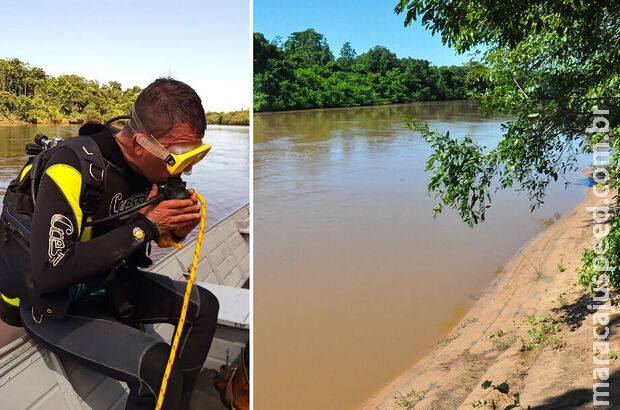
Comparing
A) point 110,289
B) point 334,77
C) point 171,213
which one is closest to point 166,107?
point 171,213

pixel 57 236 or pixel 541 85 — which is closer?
pixel 57 236

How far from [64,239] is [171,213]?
8.8 inches

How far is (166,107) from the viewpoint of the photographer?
1021 millimetres

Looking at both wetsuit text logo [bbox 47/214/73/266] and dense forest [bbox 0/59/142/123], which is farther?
dense forest [bbox 0/59/142/123]

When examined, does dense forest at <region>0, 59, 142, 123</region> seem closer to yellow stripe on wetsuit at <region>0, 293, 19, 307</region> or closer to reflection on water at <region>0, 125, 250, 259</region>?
reflection on water at <region>0, 125, 250, 259</region>

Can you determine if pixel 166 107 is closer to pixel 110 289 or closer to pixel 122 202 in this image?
pixel 122 202

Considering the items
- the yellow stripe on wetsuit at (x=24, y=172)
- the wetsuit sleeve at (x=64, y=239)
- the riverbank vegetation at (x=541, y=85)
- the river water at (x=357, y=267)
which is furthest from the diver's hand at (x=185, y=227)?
the river water at (x=357, y=267)

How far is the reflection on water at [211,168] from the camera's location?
2.77 m

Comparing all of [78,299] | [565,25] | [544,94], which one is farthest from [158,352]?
[544,94]

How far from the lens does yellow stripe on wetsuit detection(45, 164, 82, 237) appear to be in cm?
91

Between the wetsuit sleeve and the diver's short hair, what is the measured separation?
0.18 m

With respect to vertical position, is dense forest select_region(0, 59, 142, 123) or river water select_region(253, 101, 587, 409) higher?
dense forest select_region(0, 59, 142, 123)

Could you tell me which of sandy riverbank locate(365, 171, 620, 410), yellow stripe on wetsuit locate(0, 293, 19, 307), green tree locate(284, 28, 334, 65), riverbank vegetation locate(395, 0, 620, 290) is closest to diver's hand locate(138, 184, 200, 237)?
yellow stripe on wetsuit locate(0, 293, 19, 307)

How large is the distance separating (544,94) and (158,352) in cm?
296
